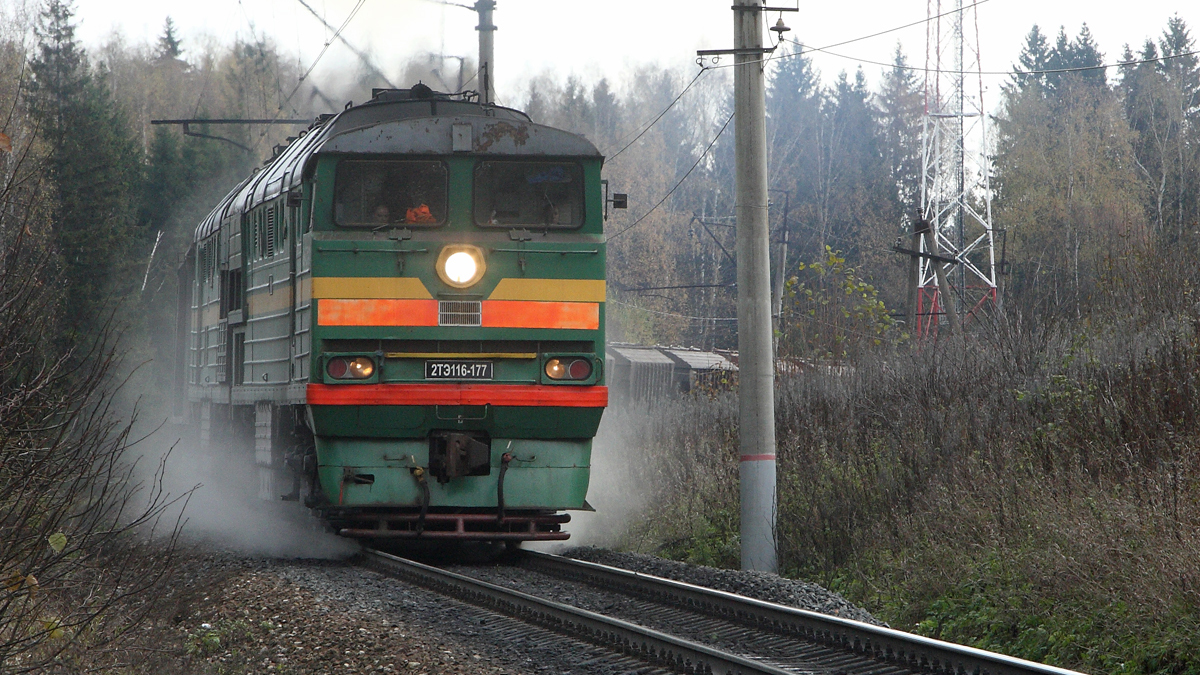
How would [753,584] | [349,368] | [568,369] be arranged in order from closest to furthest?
[753,584] < [349,368] < [568,369]

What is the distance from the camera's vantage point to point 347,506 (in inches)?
355

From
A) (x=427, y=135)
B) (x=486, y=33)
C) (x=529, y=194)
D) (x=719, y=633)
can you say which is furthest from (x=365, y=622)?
(x=486, y=33)

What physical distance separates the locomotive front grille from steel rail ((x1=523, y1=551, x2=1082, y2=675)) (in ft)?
6.47

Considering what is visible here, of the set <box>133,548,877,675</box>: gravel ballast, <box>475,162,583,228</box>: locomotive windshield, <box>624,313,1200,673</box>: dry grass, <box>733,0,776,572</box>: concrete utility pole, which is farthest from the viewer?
<box>733,0,776,572</box>: concrete utility pole

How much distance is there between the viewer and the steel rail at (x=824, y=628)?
5.27 meters

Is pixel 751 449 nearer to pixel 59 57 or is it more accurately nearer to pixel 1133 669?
pixel 1133 669

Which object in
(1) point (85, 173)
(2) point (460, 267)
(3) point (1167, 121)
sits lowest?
(2) point (460, 267)

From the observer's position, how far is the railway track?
5.49 metres

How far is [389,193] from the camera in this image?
30.3 ft

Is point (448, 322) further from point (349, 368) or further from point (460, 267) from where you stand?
point (349, 368)

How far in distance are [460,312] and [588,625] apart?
311cm

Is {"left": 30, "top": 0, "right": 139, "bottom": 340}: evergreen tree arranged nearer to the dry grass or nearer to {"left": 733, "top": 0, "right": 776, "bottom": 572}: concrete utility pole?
the dry grass

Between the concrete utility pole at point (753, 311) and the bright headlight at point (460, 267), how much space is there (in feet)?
7.23

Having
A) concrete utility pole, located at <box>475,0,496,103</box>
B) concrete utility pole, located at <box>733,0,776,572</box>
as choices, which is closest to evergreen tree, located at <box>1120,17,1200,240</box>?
concrete utility pole, located at <box>475,0,496,103</box>
